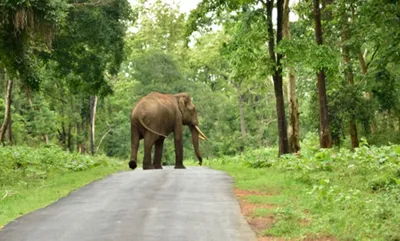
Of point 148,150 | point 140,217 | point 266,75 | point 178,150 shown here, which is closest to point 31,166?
point 148,150

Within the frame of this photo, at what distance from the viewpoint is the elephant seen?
1009 inches

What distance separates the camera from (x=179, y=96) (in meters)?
27.6

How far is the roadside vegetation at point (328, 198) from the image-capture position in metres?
8.70

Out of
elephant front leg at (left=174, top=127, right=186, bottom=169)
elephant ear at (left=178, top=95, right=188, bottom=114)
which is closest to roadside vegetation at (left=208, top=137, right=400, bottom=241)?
elephant front leg at (left=174, top=127, right=186, bottom=169)

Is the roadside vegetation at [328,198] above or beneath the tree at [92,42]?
beneath

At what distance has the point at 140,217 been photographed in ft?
33.5

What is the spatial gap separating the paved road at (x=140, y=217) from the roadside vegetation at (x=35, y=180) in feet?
1.68

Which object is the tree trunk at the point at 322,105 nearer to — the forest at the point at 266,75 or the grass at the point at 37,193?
the forest at the point at 266,75

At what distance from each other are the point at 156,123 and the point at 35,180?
791 centimetres

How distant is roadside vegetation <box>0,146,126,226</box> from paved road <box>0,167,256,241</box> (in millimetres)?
514

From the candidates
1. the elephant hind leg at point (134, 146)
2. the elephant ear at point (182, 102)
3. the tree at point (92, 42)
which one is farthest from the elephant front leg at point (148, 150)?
the tree at point (92, 42)

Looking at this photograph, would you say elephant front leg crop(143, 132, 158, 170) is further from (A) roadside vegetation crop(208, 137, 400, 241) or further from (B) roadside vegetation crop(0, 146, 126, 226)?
(A) roadside vegetation crop(208, 137, 400, 241)

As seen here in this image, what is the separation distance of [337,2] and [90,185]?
11.6 m

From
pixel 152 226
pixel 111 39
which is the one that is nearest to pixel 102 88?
pixel 111 39
